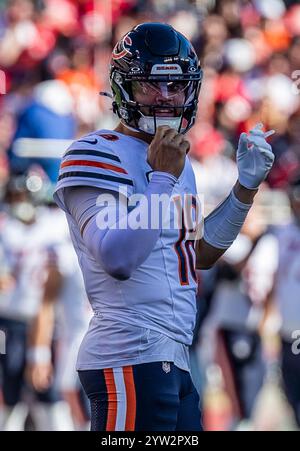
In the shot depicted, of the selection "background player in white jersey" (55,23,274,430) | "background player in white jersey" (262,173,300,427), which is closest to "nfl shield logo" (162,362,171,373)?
"background player in white jersey" (55,23,274,430)

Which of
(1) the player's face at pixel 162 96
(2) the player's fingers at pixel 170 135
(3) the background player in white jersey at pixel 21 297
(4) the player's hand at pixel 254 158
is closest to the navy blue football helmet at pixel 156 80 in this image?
(1) the player's face at pixel 162 96

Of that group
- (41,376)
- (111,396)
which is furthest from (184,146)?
(41,376)

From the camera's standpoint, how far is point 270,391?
332 inches

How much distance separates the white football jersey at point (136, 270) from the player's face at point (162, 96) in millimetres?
122

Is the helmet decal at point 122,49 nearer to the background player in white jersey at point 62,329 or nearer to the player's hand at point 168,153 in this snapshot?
the player's hand at point 168,153

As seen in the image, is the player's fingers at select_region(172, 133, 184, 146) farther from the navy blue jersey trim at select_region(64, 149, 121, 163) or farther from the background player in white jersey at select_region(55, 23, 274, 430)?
the navy blue jersey trim at select_region(64, 149, 121, 163)

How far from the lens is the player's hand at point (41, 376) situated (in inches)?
276

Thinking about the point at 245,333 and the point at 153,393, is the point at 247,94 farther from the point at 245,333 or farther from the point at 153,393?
the point at 153,393

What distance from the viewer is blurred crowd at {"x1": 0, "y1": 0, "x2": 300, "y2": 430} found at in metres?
7.10

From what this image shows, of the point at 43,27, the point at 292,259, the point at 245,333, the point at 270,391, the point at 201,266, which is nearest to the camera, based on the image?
the point at 201,266
